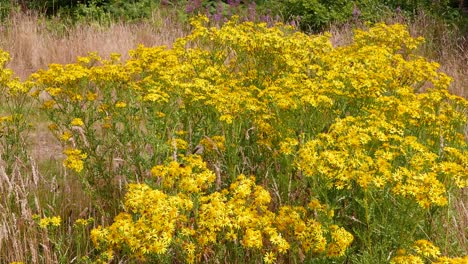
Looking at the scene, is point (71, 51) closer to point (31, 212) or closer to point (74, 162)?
point (31, 212)

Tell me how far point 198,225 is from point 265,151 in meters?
1.15

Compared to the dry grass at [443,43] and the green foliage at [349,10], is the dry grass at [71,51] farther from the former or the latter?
the green foliage at [349,10]

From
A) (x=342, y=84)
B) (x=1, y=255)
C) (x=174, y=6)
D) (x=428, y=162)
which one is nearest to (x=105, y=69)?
(x=1, y=255)

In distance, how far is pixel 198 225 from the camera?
2.64 meters

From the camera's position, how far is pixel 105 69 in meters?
3.76

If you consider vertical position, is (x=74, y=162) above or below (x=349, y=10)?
below

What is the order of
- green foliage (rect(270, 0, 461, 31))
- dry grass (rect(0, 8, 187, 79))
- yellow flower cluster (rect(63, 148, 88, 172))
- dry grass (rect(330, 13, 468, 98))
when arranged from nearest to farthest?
yellow flower cluster (rect(63, 148, 88, 172)), dry grass (rect(330, 13, 468, 98)), dry grass (rect(0, 8, 187, 79)), green foliage (rect(270, 0, 461, 31))

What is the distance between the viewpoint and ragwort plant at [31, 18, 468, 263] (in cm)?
261

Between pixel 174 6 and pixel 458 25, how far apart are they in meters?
4.85

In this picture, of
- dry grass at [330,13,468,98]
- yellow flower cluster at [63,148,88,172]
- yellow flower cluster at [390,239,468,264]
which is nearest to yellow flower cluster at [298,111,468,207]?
yellow flower cluster at [390,239,468,264]

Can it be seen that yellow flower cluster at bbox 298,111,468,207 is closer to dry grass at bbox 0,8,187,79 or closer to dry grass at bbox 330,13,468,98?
dry grass at bbox 330,13,468,98

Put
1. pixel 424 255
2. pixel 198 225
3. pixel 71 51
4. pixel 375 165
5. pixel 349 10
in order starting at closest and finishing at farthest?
pixel 424 255
pixel 198 225
pixel 375 165
pixel 71 51
pixel 349 10

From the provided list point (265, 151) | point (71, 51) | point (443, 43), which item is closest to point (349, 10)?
point (443, 43)

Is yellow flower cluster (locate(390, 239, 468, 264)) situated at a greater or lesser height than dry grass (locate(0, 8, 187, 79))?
greater
